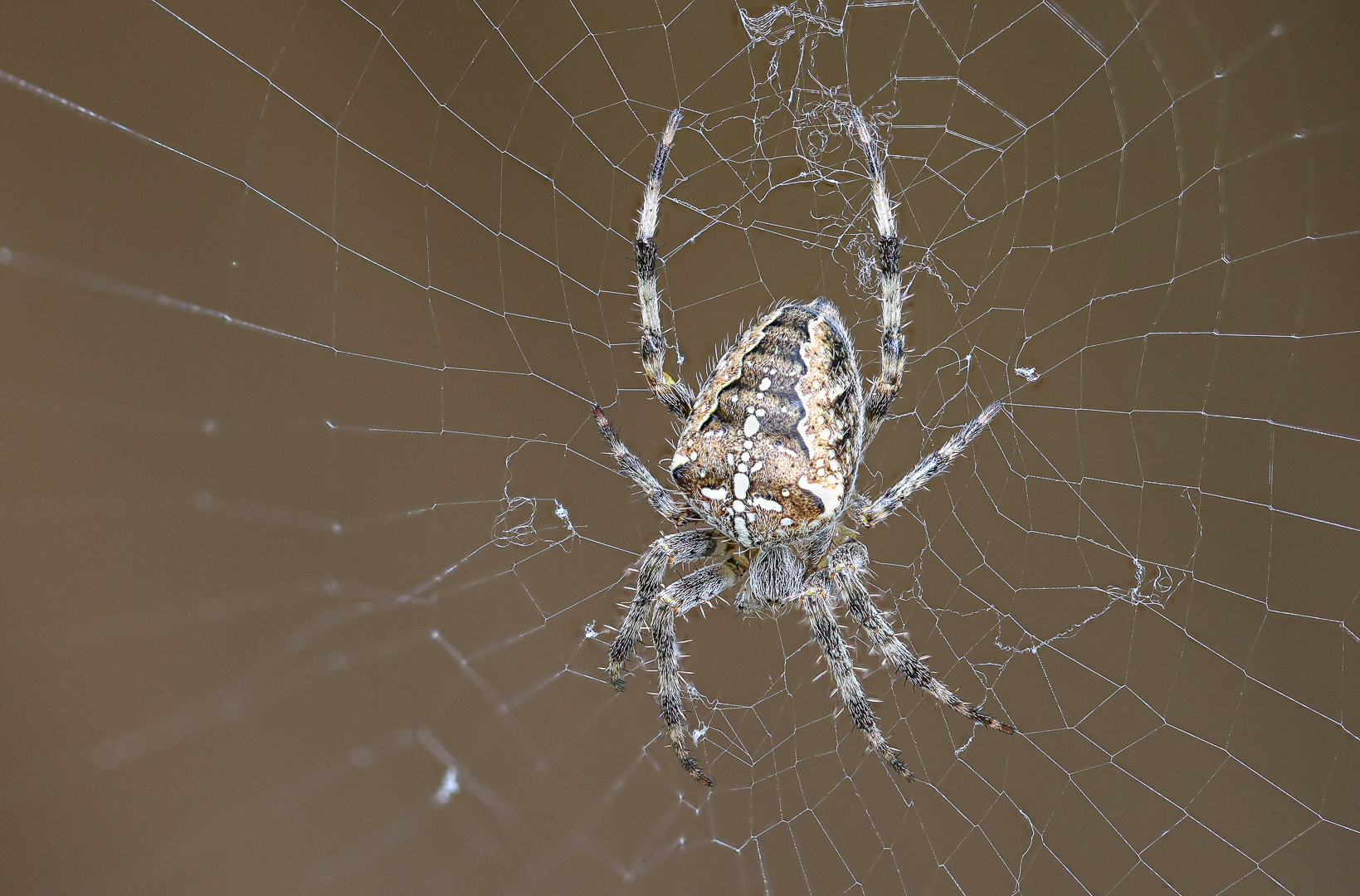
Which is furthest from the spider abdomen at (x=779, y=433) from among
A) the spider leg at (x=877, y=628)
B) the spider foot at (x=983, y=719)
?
the spider foot at (x=983, y=719)

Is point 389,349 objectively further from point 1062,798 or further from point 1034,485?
point 1062,798

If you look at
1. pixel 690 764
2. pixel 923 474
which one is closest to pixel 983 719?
pixel 923 474

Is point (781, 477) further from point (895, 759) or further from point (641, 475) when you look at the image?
point (895, 759)

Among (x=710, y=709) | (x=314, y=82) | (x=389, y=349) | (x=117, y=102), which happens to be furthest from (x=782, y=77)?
(x=710, y=709)

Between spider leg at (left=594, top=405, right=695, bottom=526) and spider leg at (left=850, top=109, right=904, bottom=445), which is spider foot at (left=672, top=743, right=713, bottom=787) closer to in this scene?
spider leg at (left=594, top=405, right=695, bottom=526)

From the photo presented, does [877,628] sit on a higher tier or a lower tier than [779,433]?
lower

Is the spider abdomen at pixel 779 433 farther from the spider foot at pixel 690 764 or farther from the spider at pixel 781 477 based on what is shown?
the spider foot at pixel 690 764

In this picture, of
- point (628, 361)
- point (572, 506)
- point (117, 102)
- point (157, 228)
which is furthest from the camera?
point (572, 506)
